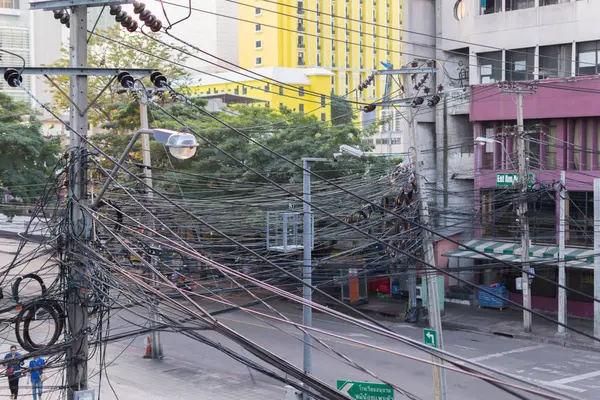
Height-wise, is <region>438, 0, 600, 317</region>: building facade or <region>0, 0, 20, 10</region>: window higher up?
<region>0, 0, 20, 10</region>: window

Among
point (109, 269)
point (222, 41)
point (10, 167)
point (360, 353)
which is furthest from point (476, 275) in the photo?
point (222, 41)

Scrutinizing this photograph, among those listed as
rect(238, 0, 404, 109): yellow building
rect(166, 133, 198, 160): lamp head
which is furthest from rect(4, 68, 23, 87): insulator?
rect(238, 0, 404, 109): yellow building

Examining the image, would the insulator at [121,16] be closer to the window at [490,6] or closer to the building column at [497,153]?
the building column at [497,153]

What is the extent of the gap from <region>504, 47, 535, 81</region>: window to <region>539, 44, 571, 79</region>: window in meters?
0.46

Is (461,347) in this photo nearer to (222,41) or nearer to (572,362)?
(572,362)

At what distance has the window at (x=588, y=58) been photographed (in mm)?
30359

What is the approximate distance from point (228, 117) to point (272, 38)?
46.2 meters

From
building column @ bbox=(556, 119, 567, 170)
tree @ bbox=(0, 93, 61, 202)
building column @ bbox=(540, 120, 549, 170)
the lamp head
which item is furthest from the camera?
tree @ bbox=(0, 93, 61, 202)

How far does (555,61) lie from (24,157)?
2156cm

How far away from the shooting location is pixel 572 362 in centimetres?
2467

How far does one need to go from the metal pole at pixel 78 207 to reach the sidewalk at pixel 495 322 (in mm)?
19786

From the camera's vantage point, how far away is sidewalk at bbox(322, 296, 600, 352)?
27438 millimetres

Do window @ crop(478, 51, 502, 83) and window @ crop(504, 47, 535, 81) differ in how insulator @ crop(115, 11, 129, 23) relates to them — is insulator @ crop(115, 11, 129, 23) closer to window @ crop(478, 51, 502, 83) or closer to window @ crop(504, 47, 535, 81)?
window @ crop(504, 47, 535, 81)

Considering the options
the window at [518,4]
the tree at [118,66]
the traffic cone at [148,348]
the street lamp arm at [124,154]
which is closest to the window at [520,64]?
the window at [518,4]
